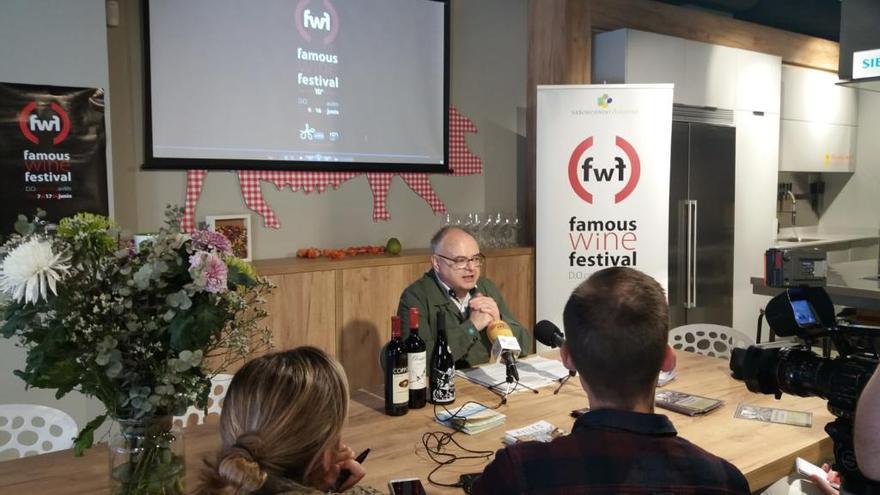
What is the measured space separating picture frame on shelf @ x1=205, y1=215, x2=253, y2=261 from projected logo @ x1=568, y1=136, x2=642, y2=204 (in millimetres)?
1821

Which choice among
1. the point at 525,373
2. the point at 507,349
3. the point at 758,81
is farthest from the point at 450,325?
the point at 758,81

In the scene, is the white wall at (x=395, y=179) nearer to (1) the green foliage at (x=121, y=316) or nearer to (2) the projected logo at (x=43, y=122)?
(2) the projected logo at (x=43, y=122)

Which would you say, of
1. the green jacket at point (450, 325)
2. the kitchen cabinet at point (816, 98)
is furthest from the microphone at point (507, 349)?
the kitchen cabinet at point (816, 98)

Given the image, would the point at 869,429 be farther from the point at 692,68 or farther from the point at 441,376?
the point at 692,68

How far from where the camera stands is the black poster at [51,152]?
2.91 metres

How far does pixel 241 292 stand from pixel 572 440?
28.8 inches

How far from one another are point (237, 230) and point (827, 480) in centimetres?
286

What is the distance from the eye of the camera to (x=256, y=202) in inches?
148

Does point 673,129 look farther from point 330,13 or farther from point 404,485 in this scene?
point 404,485

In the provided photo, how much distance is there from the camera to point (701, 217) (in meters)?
4.77

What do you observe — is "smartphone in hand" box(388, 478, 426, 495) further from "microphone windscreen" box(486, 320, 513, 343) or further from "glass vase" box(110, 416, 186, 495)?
"microphone windscreen" box(486, 320, 513, 343)

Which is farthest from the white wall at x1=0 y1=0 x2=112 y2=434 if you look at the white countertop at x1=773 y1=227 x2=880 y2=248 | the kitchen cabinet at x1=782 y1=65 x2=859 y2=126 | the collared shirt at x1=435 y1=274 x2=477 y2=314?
the white countertop at x1=773 y1=227 x2=880 y2=248

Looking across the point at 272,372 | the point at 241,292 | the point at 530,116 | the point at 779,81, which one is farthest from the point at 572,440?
the point at 779,81

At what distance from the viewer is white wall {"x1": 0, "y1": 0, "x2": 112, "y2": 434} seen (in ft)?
9.43
